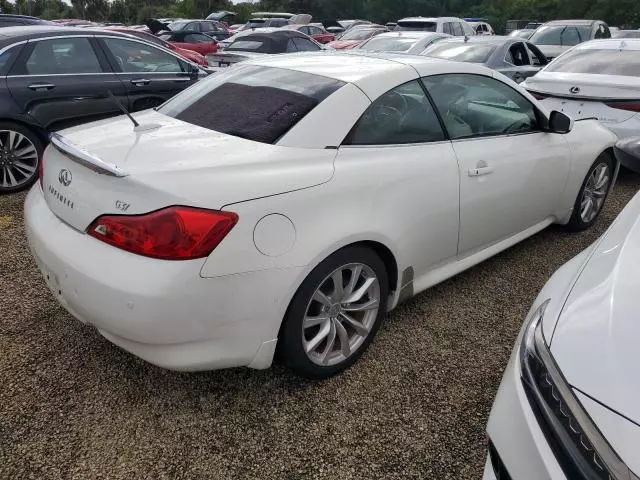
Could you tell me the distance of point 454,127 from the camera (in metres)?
2.98

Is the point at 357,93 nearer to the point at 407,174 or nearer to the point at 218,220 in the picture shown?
the point at 407,174

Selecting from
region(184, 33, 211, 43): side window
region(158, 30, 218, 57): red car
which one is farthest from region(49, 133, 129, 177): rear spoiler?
region(184, 33, 211, 43): side window

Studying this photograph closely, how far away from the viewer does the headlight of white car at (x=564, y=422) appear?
1.22 metres

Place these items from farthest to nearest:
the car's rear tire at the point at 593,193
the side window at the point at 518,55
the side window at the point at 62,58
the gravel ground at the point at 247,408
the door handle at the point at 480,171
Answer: the side window at the point at 518,55
the side window at the point at 62,58
the car's rear tire at the point at 593,193
the door handle at the point at 480,171
the gravel ground at the point at 247,408

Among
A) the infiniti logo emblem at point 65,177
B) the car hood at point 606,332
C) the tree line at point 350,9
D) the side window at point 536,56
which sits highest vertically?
the infiniti logo emblem at point 65,177

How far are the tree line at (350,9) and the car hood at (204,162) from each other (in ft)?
125

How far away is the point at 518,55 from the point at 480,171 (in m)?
6.74

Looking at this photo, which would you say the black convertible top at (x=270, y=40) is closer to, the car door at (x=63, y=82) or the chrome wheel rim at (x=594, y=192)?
the car door at (x=63, y=82)

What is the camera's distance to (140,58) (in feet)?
19.3

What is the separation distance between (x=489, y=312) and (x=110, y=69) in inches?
181

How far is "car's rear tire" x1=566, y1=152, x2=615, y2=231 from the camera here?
164 inches

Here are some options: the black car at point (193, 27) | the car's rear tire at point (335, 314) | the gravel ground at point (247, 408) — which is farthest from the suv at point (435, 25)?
the car's rear tire at point (335, 314)

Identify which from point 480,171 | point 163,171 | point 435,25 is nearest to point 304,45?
point 435,25

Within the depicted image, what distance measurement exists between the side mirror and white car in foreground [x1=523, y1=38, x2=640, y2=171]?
1.81 meters
